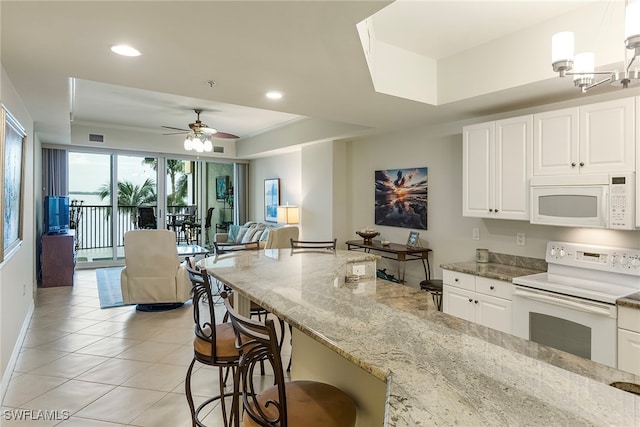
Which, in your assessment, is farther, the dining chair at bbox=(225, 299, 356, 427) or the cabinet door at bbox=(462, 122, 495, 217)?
the cabinet door at bbox=(462, 122, 495, 217)

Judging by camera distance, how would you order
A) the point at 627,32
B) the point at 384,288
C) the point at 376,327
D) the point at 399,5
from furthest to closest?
the point at 399,5
the point at 384,288
the point at 627,32
the point at 376,327

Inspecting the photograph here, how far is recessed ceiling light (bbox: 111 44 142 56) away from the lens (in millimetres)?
2174

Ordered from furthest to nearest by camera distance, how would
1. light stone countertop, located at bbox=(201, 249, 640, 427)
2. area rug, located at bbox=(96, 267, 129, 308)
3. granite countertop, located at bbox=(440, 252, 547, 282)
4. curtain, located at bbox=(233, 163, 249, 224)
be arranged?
curtain, located at bbox=(233, 163, 249, 224), area rug, located at bbox=(96, 267, 129, 308), granite countertop, located at bbox=(440, 252, 547, 282), light stone countertop, located at bbox=(201, 249, 640, 427)

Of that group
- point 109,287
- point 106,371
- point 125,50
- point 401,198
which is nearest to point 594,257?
point 401,198

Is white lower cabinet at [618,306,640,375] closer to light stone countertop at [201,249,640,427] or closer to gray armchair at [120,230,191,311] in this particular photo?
light stone countertop at [201,249,640,427]

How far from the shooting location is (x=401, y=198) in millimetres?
4895

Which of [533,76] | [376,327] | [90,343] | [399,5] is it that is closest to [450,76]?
[533,76]

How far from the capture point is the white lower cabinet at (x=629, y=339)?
2.29 meters

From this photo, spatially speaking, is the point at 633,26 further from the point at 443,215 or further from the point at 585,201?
the point at 443,215

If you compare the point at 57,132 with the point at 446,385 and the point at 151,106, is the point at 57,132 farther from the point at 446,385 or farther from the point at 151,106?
the point at 446,385

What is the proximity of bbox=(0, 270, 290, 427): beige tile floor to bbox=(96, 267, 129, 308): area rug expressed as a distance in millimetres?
341

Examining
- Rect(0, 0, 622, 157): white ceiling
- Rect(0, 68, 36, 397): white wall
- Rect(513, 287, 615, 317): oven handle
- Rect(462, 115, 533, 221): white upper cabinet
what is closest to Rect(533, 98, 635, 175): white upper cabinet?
Rect(462, 115, 533, 221): white upper cabinet

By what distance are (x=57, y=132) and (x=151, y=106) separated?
1.51 meters

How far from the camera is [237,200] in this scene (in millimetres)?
9109
